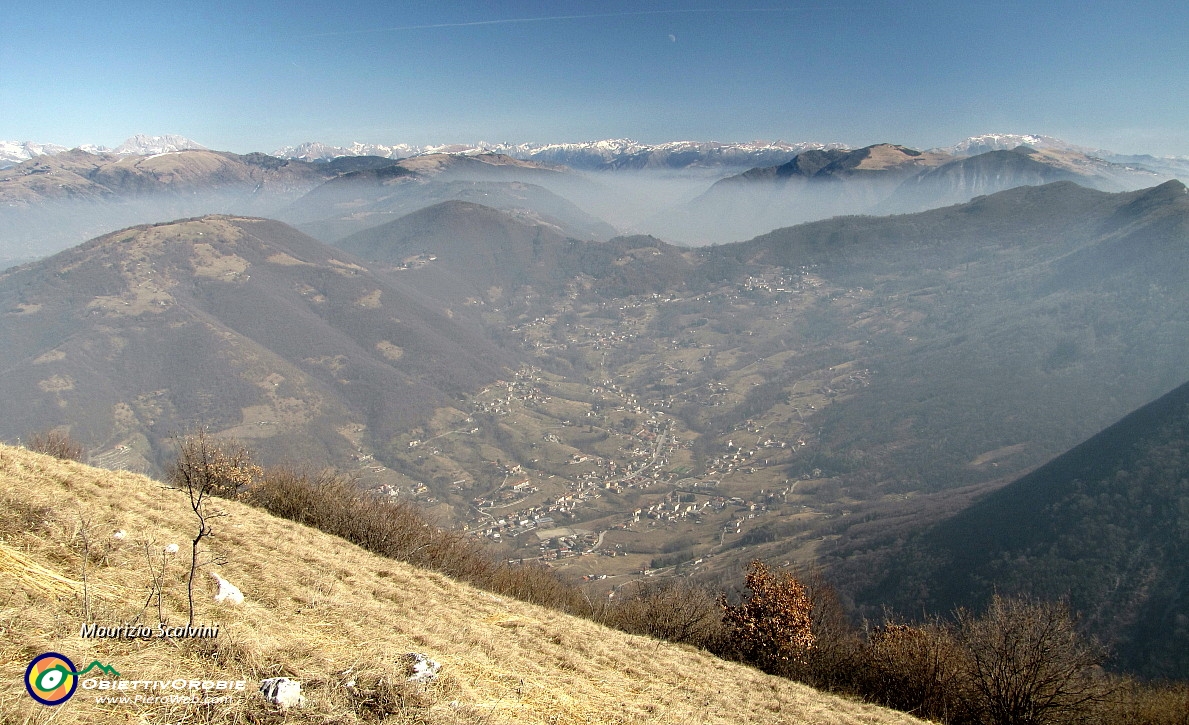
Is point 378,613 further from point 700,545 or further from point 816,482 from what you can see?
point 816,482

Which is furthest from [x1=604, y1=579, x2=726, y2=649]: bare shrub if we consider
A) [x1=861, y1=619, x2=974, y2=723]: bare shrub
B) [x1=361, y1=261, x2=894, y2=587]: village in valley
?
[x1=361, y1=261, x2=894, y2=587]: village in valley

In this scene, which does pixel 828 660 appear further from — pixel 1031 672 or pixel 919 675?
pixel 1031 672

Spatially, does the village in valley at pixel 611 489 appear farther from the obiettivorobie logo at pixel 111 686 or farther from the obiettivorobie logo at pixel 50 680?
the obiettivorobie logo at pixel 50 680

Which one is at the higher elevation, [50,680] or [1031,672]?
[50,680]

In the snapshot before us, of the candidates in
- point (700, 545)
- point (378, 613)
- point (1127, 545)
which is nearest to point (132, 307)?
point (700, 545)

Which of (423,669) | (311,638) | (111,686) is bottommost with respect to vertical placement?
(311,638)

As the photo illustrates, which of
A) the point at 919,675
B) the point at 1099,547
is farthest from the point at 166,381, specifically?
the point at 1099,547
